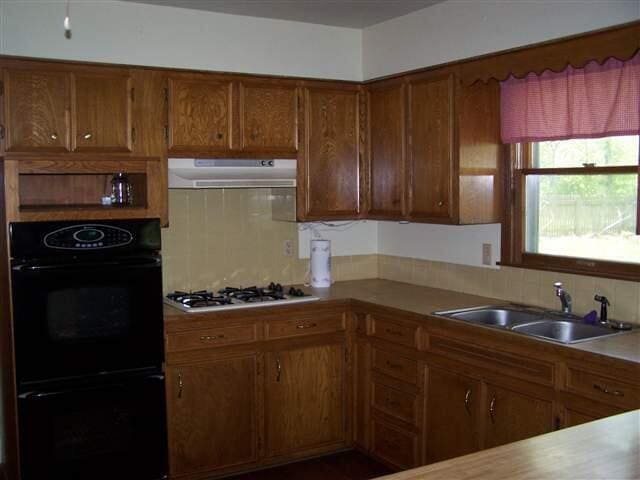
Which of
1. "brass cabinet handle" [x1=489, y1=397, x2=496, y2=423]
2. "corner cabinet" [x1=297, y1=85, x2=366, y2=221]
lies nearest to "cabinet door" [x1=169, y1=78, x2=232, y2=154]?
"corner cabinet" [x1=297, y1=85, x2=366, y2=221]

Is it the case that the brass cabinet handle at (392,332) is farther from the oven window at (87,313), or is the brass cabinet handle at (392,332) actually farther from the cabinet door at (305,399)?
the oven window at (87,313)

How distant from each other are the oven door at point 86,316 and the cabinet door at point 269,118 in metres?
0.92

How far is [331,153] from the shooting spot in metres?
4.31

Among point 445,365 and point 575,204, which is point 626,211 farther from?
point 445,365

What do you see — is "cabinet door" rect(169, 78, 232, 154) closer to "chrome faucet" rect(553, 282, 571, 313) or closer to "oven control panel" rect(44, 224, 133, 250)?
"oven control panel" rect(44, 224, 133, 250)

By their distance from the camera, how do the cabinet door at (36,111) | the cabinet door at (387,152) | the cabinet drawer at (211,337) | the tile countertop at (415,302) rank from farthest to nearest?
the cabinet door at (387,152)
the cabinet drawer at (211,337)
the cabinet door at (36,111)
the tile countertop at (415,302)

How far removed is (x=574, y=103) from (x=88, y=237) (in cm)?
241

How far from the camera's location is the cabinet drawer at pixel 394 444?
3.68 metres

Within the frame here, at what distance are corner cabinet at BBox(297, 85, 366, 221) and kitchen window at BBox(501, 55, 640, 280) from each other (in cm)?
98

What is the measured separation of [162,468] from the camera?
3.62 meters

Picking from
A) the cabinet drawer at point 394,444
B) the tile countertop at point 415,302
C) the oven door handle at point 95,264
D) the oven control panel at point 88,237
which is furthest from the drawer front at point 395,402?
the oven control panel at point 88,237

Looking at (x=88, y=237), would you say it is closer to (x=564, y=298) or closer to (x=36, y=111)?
(x=36, y=111)

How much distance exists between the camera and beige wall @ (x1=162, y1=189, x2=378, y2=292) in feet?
13.7

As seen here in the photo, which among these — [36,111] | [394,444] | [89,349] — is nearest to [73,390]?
[89,349]
